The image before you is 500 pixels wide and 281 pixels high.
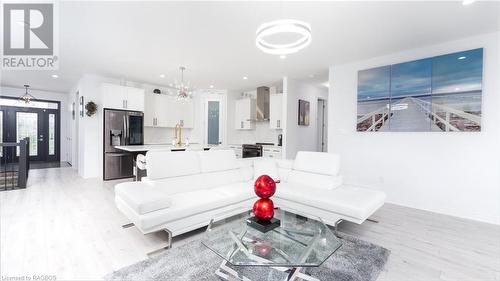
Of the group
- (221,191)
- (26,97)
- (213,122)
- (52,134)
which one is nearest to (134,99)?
(213,122)

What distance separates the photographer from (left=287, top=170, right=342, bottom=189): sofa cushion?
3.19 m

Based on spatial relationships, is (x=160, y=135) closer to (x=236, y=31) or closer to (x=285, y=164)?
(x=285, y=164)

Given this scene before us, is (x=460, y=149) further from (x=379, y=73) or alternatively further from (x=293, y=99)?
(x=293, y=99)

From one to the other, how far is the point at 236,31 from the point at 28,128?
9.15m

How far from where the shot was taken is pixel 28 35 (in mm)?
3324

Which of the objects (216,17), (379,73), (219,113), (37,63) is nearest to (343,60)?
(379,73)

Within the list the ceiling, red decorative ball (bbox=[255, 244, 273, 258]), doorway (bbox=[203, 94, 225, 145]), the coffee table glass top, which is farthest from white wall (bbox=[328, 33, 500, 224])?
doorway (bbox=[203, 94, 225, 145])

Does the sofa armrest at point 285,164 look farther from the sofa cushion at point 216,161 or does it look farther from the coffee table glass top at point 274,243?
the coffee table glass top at point 274,243

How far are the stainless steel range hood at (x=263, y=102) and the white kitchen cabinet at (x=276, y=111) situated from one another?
0.31m

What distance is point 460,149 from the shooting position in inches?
134

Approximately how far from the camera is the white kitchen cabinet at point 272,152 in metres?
6.08

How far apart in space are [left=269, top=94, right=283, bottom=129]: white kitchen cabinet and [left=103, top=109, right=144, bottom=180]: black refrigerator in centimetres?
379

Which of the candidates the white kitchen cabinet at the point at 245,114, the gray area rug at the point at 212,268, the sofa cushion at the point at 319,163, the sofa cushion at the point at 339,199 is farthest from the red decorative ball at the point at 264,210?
the white kitchen cabinet at the point at 245,114

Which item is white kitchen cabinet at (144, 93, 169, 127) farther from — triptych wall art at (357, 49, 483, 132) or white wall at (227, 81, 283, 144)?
triptych wall art at (357, 49, 483, 132)
